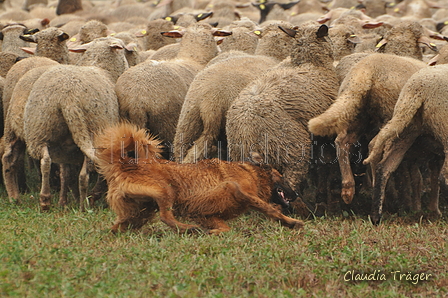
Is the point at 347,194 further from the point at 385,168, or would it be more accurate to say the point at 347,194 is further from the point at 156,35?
the point at 156,35

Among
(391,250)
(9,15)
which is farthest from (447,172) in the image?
(9,15)

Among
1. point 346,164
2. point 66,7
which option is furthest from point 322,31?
point 66,7

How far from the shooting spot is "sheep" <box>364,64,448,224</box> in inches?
212

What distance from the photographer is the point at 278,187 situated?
5766 millimetres

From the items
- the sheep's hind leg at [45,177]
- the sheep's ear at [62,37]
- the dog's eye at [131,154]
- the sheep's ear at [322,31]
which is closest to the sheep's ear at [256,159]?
the dog's eye at [131,154]

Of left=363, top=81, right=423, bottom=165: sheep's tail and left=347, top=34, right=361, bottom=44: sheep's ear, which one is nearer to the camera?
left=363, top=81, right=423, bottom=165: sheep's tail

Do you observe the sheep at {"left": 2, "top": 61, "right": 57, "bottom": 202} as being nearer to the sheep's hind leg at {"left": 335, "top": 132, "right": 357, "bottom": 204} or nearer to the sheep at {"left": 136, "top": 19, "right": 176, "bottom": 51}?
the sheep's hind leg at {"left": 335, "top": 132, "right": 357, "bottom": 204}

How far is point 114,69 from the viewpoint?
7984mm

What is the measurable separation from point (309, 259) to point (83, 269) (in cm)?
148

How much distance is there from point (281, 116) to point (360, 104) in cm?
69

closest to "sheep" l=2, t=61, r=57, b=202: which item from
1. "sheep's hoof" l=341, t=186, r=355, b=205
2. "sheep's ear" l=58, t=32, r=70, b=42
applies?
"sheep's ear" l=58, t=32, r=70, b=42

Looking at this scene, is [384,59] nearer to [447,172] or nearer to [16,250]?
[447,172]

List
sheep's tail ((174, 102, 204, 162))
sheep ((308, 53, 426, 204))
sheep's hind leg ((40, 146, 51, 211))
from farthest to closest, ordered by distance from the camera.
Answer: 1. sheep's tail ((174, 102, 204, 162))
2. sheep's hind leg ((40, 146, 51, 211))
3. sheep ((308, 53, 426, 204))

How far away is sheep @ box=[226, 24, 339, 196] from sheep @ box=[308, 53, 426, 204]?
0.90 ft
